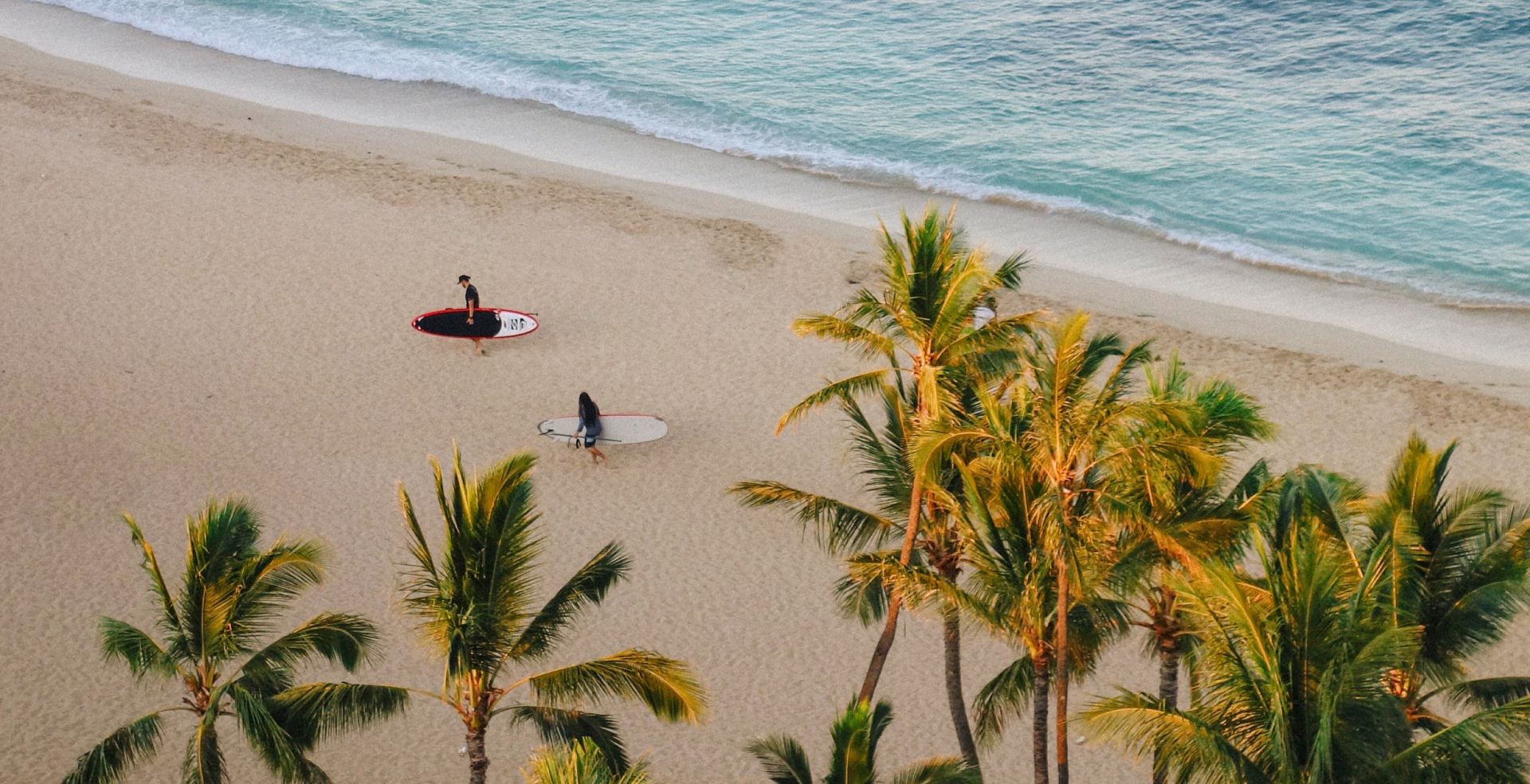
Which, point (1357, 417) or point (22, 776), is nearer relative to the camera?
point (22, 776)

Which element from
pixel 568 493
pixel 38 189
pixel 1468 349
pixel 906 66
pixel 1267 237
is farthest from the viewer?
pixel 906 66

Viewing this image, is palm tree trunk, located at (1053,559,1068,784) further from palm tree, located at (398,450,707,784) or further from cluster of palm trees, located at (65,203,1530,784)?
palm tree, located at (398,450,707,784)

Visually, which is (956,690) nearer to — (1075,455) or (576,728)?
(1075,455)

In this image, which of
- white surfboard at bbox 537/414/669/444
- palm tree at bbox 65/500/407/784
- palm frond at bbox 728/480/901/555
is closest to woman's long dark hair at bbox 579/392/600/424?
white surfboard at bbox 537/414/669/444

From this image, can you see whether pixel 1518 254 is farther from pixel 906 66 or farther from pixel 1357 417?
pixel 906 66

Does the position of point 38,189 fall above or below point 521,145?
below

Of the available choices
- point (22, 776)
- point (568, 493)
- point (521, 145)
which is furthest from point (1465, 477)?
point (521, 145)
